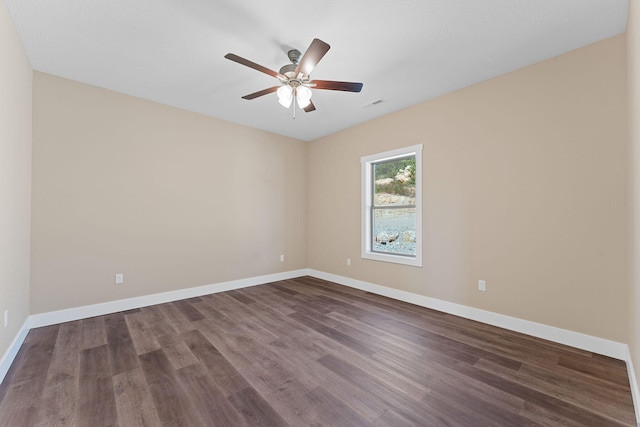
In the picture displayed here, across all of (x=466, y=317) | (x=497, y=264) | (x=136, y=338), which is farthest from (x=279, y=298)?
(x=497, y=264)

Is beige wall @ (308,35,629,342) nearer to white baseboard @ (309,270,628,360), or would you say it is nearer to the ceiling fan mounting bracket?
white baseboard @ (309,270,628,360)

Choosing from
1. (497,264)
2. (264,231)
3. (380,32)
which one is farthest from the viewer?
(264,231)

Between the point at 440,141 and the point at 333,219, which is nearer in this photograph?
the point at 440,141

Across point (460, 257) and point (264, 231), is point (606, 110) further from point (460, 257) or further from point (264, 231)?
point (264, 231)

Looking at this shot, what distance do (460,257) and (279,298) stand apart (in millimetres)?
2552

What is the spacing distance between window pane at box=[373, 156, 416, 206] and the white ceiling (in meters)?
1.10

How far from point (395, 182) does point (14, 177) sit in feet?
14.2

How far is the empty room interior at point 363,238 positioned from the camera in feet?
6.28

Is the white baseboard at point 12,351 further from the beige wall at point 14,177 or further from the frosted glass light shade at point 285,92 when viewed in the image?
the frosted glass light shade at point 285,92

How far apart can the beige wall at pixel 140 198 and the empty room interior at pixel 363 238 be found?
24 mm

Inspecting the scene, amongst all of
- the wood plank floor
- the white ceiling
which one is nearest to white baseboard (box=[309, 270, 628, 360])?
the wood plank floor

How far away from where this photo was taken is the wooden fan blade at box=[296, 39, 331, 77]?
6.33 ft

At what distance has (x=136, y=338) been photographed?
8.87 ft

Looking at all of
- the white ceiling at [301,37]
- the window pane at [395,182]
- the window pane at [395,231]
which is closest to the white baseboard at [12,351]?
the white ceiling at [301,37]
